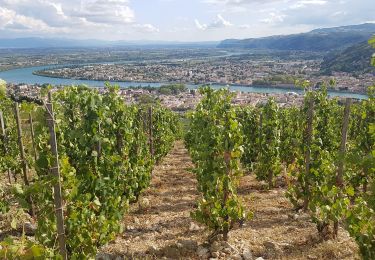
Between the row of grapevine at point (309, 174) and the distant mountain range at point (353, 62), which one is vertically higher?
the row of grapevine at point (309, 174)

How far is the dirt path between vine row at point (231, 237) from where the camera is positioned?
7.04m

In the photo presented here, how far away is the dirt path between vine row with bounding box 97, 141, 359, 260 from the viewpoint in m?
7.04

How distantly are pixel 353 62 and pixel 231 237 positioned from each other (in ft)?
394

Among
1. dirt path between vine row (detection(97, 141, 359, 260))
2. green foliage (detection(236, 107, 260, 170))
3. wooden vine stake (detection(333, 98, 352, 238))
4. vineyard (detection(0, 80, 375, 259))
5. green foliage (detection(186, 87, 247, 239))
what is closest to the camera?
vineyard (detection(0, 80, 375, 259))

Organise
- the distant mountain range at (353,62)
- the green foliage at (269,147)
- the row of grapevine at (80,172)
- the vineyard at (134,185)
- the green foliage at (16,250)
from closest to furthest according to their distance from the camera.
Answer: the green foliage at (16,250) → the vineyard at (134,185) → the row of grapevine at (80,172) → the green foliage at (269,147) → the distant mountain range at (353,62)

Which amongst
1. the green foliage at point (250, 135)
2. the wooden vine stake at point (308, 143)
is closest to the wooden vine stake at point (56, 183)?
the wooden vine stake at point (308, 143)

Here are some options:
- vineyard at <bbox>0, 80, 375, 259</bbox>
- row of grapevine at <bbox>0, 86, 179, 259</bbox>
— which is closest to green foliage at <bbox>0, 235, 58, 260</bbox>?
vineyard at <bbox>0, 80, 375, 259</bbox>

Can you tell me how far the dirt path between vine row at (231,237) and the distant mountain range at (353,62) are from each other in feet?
335

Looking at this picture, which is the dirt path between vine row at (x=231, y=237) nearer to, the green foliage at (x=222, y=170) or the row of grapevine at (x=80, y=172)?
the green foliage at (x=222, y=170)

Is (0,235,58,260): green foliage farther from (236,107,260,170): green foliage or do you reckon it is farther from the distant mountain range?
the distant mountain range

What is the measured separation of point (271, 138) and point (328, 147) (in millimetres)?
1870

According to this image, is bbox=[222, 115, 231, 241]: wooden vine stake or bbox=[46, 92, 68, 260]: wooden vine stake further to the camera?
bbox=[222, 115, 231, 241]: wooden vine stake

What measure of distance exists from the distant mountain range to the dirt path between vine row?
335 feet

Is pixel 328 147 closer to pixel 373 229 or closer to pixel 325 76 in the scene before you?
pixel 373 229
